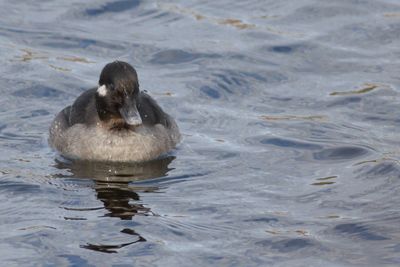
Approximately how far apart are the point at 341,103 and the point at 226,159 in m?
2.74

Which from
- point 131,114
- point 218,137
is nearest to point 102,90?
point 131,114

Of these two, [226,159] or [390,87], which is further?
[390,87]

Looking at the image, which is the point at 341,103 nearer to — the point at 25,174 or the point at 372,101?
the point at 372,101

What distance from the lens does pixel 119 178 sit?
14625 millimetres

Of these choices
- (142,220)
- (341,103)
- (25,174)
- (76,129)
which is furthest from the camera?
(341,103)

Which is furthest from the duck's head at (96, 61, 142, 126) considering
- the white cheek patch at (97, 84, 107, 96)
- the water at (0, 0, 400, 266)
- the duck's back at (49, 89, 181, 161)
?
the water at (0, 0, 400, 266)

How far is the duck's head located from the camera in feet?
48.4

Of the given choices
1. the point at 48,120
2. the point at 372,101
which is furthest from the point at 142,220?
the point at 372,101

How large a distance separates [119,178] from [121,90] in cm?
110

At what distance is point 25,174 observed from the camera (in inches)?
565

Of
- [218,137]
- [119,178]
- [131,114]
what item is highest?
[131,114]

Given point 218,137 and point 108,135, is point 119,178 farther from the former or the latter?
point 218,137

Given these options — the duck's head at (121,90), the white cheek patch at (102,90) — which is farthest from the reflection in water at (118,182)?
the white cheek patch at (102,90)

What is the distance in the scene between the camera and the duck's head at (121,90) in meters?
14.8
